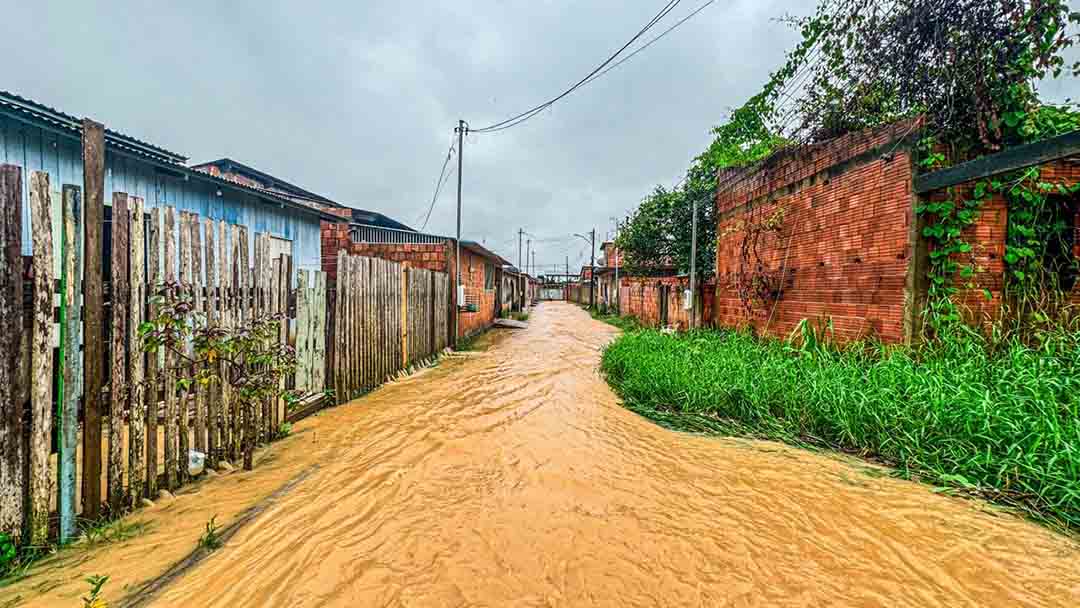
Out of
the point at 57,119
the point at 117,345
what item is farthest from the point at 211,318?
the point at 57,119

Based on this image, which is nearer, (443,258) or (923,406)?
(923,406)

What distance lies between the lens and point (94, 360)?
87.9 inches

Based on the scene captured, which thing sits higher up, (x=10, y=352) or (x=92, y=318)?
(x=92, y=318)

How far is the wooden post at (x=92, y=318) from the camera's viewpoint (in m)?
2.19

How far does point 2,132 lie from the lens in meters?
5.25

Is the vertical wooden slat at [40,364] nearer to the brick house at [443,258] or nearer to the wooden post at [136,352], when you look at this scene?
the wooden post at [136,352]

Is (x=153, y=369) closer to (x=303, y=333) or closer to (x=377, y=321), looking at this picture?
(x=303, y=333)

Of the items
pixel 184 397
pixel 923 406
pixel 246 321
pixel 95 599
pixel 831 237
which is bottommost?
pixel 95 599

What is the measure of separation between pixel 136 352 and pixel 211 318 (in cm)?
59

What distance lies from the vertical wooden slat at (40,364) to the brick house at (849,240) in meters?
7.22

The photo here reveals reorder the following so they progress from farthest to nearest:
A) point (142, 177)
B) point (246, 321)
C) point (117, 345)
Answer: point (142, 177)
point (246, 321)
point (117, 345)

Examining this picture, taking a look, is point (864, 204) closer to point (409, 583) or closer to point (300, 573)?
point (409, 583)

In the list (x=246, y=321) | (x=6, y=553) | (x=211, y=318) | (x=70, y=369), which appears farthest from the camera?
(x=246, y=321)

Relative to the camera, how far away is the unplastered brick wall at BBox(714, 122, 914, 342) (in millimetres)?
5328
